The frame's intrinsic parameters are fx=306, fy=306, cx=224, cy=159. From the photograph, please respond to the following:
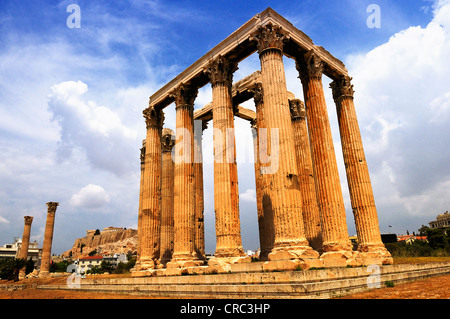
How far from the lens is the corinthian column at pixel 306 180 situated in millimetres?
19391

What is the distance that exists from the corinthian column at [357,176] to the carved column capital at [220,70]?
775 centimetres

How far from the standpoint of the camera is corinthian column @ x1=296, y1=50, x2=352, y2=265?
51.0ft

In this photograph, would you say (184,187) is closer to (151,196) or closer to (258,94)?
(151,196)

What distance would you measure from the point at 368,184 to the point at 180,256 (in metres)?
12.5

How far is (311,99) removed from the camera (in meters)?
18.4

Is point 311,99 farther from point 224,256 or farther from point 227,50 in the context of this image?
point 224,256

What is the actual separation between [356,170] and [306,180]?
326 cm

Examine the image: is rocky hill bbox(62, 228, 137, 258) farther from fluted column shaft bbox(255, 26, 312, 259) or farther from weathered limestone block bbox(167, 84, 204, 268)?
fluted column shaft bbox(255, 26, 312, 259)

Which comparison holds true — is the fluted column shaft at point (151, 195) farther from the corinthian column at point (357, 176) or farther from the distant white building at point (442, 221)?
the distant white building at point (442, 221)

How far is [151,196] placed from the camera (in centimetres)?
2384

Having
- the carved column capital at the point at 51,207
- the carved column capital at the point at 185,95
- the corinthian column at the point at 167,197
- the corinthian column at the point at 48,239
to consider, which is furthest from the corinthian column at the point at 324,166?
the corinthian column at the point at 48,239

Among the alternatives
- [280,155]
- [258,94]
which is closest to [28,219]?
[258,94]

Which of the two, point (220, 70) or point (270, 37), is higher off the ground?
point (220, 70)

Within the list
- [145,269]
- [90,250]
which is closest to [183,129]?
[145,269]
